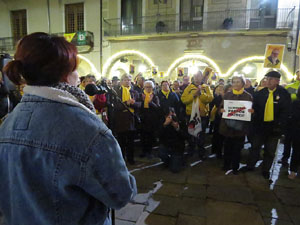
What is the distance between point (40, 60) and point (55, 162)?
0.37 meters

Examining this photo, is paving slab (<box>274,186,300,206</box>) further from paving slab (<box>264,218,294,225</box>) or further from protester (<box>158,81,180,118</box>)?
protester (<box>158,81,180,118</box>)

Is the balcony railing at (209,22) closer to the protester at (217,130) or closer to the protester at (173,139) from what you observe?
the protester at (217,130)

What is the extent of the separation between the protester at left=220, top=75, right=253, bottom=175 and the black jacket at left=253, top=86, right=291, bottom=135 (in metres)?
0.18

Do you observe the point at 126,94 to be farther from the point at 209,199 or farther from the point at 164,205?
the point at 209,199

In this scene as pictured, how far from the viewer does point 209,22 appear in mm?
11484

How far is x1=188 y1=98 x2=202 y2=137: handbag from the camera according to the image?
13.5ft

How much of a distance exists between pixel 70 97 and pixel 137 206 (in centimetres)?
234

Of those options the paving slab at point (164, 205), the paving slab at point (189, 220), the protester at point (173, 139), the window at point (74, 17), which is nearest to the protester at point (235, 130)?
the protester at point (173, 139)

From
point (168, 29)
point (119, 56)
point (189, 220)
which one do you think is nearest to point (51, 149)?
point (189, 220)

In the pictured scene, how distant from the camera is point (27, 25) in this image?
572 inches

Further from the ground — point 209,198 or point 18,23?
point 18,23

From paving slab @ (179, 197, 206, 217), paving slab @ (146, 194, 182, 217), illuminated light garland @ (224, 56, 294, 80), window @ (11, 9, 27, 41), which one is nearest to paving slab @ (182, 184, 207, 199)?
paving slab @ (179, 197, 206, 217)

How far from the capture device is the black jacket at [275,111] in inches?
134

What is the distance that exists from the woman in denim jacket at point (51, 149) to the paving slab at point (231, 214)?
2.14 meters
